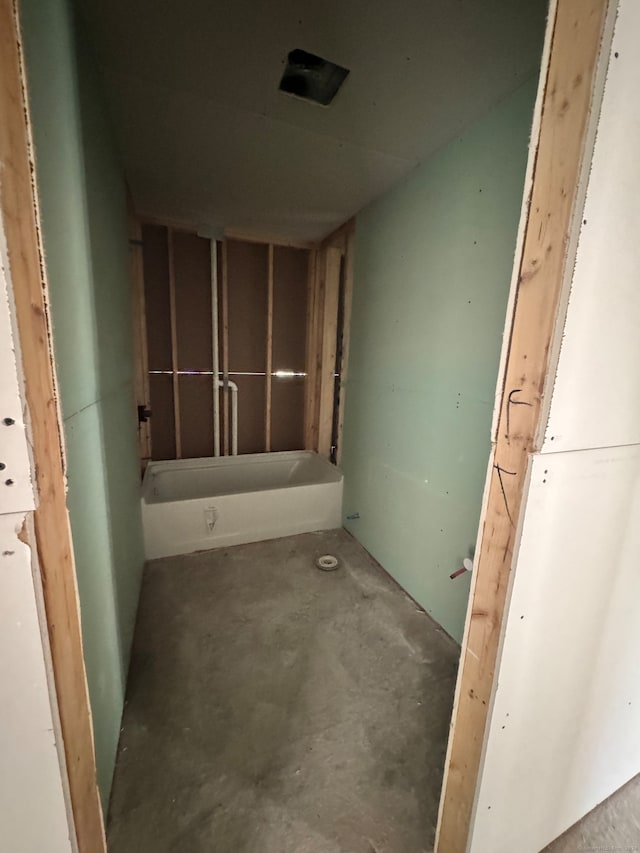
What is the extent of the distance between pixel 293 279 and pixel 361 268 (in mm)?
1081

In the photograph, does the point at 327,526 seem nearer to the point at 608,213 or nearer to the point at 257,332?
the point at 257,332

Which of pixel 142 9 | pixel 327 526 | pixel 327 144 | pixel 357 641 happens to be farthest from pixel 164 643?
pixel 327 144

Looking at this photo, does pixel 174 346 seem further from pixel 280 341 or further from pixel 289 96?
pixel 289 96

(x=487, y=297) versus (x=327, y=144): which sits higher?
(x=327, y=144)

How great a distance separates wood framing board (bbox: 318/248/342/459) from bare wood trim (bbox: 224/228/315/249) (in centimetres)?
25

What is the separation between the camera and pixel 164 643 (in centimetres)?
171

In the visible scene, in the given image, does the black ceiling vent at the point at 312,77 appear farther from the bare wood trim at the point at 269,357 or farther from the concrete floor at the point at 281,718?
the concrete floor at the point at 281,718

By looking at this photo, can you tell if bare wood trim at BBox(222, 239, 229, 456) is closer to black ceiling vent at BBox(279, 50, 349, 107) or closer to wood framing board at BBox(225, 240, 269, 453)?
wood framing board at BBox(225, 240, 269, 453)

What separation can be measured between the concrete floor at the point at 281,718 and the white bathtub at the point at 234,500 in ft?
0.97

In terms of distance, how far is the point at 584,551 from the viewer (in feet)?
2.52

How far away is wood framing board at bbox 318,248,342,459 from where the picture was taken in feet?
9.88

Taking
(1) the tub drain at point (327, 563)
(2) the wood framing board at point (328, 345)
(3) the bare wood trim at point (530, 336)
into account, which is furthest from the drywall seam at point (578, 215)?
(2) the wood framing board at point (328, 345)

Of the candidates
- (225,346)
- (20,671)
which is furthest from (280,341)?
(20,671)

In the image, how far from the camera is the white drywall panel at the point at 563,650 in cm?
71
